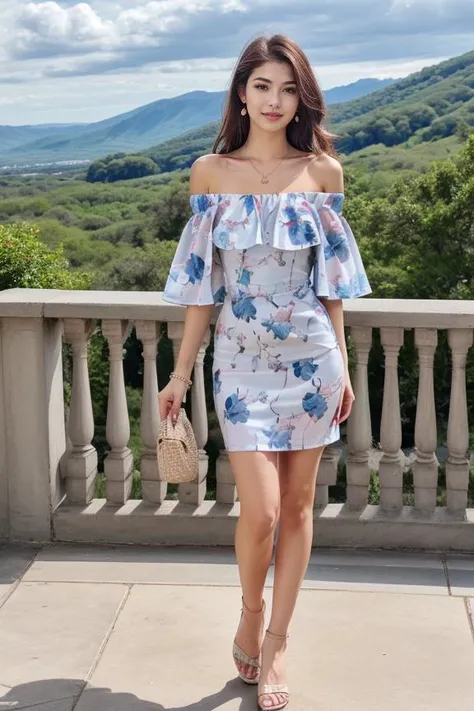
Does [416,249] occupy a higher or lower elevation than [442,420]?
higher

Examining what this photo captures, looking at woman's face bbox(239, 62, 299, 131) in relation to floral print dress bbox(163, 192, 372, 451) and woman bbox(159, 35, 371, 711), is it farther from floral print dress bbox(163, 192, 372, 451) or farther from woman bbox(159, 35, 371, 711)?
floral print dress bbox(163, 192, 372, 451)

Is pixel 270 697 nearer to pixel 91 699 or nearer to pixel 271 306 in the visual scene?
pixel 91 699

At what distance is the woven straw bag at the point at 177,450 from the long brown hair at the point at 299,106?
0.86 meters

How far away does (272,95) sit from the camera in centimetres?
269

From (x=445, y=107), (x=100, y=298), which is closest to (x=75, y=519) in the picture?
(x=100, y=298)

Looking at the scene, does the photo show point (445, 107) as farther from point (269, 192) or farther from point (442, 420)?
point (269, 192)

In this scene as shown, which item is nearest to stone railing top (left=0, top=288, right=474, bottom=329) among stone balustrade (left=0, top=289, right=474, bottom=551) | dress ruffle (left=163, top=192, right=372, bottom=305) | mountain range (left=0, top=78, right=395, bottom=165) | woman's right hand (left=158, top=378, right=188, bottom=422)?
stone balustrade (left=0, top=289, right=474, bottom=551)

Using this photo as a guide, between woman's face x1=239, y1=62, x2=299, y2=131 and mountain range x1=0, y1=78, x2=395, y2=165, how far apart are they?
4306 inches

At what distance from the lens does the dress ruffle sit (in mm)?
2680

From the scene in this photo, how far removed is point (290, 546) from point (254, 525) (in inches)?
7.1

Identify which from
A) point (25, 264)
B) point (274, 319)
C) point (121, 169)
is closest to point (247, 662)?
point (274, 319)

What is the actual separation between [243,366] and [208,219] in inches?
17.9

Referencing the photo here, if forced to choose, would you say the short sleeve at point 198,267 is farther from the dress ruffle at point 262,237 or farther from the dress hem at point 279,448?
the dress hem at point 279,448

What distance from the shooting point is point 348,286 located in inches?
109
